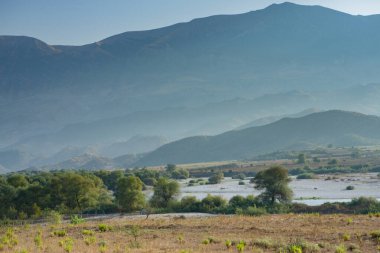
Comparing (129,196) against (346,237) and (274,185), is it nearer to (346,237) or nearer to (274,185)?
(274,185)

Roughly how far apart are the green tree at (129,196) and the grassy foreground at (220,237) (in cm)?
2612

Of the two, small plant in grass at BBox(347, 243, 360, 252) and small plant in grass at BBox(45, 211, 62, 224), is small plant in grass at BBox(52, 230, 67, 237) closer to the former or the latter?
small plant in grass at BBox(45, 211, 62, 224)

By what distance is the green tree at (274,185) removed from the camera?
71.6 meters

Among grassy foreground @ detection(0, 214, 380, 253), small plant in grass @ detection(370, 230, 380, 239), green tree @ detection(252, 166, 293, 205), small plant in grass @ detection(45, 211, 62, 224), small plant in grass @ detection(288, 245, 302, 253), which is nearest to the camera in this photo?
small plant in grass @ detection(288, 245, 302, 253)

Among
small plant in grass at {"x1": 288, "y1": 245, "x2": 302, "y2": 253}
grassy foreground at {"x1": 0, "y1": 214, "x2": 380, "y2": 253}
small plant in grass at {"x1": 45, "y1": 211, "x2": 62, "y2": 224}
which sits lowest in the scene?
small plant in grass at {"x1": 45, "y1": 211, "x2": 62, "y2": 224}

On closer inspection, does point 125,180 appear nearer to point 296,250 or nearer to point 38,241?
point 38,241

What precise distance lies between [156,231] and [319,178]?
89.0 m

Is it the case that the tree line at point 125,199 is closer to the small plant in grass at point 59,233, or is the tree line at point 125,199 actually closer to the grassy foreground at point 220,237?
the grassy foreground at point 220,237

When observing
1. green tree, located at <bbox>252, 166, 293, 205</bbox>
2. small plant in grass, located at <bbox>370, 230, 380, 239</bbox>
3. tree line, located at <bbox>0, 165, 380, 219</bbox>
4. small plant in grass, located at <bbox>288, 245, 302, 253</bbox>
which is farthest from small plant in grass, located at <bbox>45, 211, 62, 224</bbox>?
small plant in grass, located at <bbox>370, 230, 380, 239</bbox>

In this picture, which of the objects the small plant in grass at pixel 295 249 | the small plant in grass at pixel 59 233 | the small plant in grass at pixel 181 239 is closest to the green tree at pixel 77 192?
the small plant in grass at pixel 59 233

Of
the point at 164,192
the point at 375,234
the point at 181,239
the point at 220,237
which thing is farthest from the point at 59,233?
the point at 164,192

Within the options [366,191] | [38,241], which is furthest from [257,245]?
[366,191]

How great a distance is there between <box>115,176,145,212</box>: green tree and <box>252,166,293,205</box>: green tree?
1677 centimetres

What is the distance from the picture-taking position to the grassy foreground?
2956 centimetres
